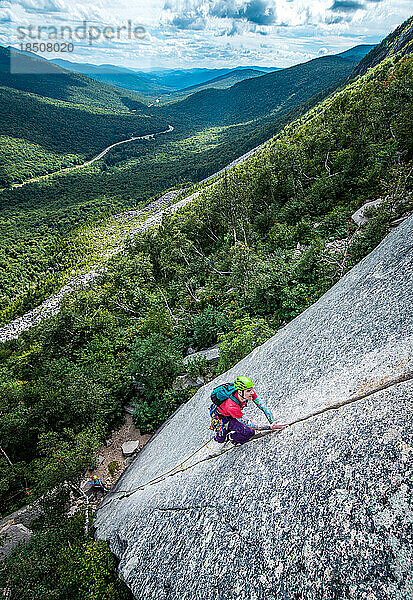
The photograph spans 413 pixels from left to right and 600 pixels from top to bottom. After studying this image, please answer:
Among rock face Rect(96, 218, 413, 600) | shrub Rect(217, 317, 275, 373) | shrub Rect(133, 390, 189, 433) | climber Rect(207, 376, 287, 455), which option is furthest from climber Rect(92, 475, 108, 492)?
climber Rect(207, 376, 287, 455)

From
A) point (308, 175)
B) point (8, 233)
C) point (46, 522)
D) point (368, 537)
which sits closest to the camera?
point (368, 537)

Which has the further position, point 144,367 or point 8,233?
point 8,233

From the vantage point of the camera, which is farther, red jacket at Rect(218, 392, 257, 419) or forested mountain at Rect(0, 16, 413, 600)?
forested mountain at Rect(0, 16, 413, 600)

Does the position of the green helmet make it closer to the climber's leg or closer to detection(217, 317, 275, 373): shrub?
the climber's leg

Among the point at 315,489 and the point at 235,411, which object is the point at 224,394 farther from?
the point at 315,489

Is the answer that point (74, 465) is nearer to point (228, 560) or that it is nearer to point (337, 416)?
point (228, 560)

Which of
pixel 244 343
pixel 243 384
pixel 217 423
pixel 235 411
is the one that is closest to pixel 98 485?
pixel 244 343

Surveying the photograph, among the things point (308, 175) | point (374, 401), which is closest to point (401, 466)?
point (374, 401)
